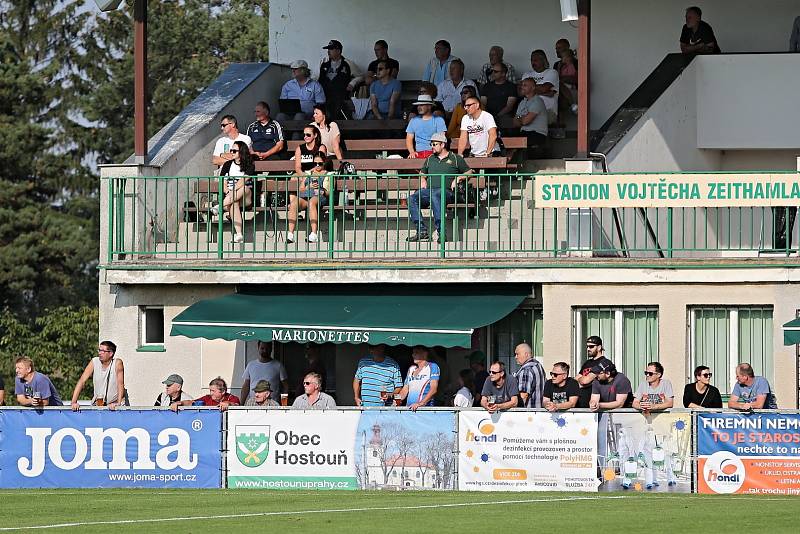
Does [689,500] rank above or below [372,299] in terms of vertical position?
below

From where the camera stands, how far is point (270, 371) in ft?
75.5

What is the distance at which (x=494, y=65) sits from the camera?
86.7ft

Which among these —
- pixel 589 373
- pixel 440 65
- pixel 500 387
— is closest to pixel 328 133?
pixel 440 65

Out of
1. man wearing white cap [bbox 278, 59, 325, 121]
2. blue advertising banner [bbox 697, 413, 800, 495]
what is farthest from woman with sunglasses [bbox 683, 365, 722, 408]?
man wearing white cap [bbox 278, 59, 325, 121]

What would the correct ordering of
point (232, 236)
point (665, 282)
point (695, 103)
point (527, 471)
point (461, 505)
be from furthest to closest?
point (695, 103)
point (232, 236)
point (665, 282)
point (527, 471)
point (461, 505)

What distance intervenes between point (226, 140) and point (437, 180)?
11.3 ft

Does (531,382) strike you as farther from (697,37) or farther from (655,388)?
(697,37)

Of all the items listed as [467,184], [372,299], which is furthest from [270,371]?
[467,184]

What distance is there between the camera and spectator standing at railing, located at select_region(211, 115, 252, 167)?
25.0 meters

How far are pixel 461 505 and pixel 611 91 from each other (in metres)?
Result: 11.8

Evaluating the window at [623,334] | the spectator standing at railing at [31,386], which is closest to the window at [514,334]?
the window at [623,334]

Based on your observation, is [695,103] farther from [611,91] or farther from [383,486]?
[383,486]

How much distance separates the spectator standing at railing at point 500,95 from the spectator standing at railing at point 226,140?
11.3ft

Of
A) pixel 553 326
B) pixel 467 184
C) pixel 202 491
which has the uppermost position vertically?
pixel 467 184
